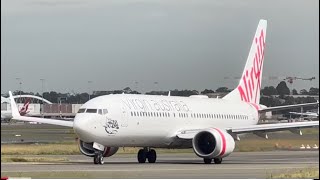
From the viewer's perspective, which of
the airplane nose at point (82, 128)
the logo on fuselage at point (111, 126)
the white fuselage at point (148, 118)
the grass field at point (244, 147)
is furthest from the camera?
the grass field at point (244, 147)

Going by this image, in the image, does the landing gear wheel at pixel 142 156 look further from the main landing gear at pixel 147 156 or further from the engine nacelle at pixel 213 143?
the engine nacelle at pixel 213 143

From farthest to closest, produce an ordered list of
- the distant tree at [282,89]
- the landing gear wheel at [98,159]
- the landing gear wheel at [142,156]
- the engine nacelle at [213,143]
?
1. the distant tree at [282,89]
2. the landing gear wheel at [142,156]
3. the engine nacelle at [213,143]
4. the landing gear wheel at [98,159]

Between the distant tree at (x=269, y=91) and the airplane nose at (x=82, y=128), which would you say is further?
the distant tree at (x=269, y=91)

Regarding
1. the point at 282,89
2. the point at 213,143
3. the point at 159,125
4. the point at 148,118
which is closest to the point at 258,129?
A: the point at 213,143

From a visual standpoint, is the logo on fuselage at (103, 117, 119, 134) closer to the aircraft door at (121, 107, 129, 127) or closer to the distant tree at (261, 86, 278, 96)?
the aircraft door at (121, 107, 129, 127)

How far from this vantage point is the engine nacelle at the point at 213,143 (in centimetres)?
4984

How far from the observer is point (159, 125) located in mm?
51719

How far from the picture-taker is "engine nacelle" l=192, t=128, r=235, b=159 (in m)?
49.8

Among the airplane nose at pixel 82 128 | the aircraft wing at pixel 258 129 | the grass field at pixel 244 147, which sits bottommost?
the grass field at pixel 244 147

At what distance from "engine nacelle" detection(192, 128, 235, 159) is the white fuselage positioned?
6.59 feet

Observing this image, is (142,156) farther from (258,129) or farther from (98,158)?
(258,129)

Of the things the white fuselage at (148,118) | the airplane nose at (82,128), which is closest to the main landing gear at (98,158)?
the white fuselage at (148,118)

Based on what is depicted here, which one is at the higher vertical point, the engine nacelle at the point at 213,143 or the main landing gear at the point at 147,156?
the engine nacelle at the point at 213,143

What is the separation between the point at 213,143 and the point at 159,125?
323 cm
